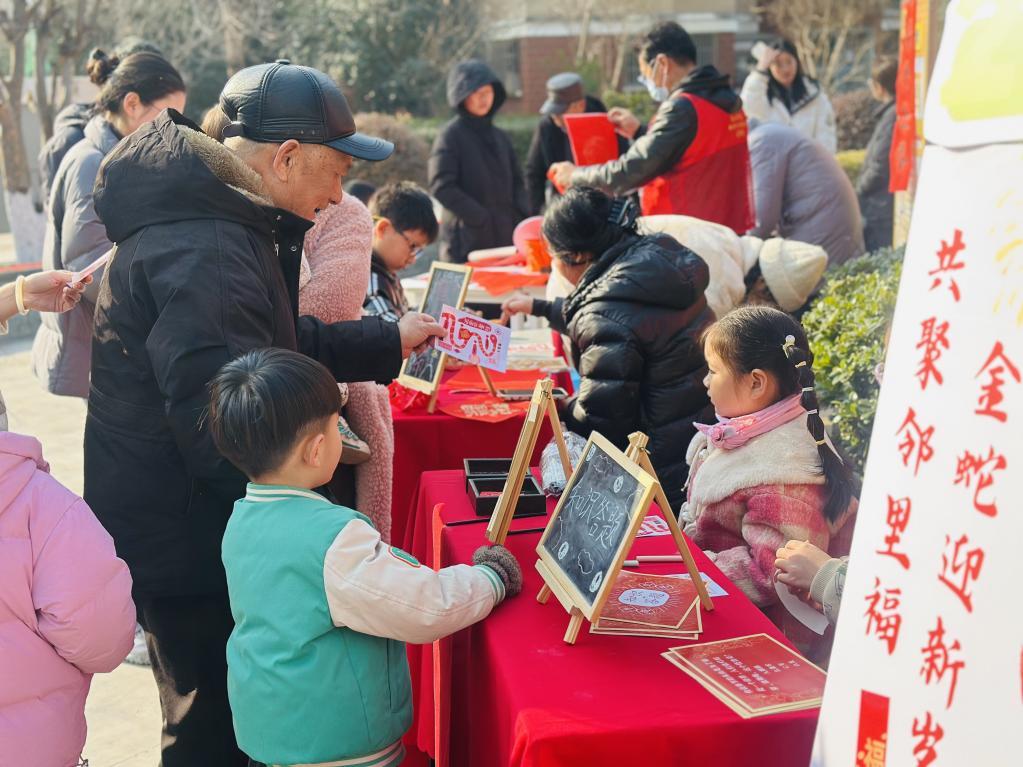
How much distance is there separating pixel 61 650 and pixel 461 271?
2595 millimetres

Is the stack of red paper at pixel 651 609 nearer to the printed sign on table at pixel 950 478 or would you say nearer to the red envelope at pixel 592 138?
the printed sign on table at pixel 950 478

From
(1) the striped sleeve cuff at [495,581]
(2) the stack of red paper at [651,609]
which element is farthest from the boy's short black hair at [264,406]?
(2) the stack of red paper at [651,609]

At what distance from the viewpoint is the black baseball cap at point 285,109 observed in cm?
254

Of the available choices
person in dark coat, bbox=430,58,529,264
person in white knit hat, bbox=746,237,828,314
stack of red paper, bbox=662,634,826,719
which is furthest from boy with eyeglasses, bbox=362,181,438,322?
person in dark coat, bbox=430,58,529,264

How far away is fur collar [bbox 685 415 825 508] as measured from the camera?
2580mm

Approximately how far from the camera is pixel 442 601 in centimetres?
212

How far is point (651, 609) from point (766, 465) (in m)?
0.55

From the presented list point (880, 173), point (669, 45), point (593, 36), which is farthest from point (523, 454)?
point (593, 36)

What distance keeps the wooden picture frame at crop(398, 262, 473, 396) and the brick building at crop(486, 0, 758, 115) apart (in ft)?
61.8

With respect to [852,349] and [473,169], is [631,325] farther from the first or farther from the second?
[473,169]

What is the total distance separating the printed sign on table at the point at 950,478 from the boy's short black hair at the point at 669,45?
4.41m

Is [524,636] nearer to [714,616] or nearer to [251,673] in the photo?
[714,616]

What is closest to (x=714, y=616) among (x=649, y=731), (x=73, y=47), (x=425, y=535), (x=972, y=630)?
(x=649, y=731)

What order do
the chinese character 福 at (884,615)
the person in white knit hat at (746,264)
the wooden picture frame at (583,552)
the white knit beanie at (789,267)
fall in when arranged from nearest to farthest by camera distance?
the chinese character 福 at (884,615)
the wooden picture frame at (583,552)
the person in white knit hat at (746,264)
the white knit beanie at (789,267)
